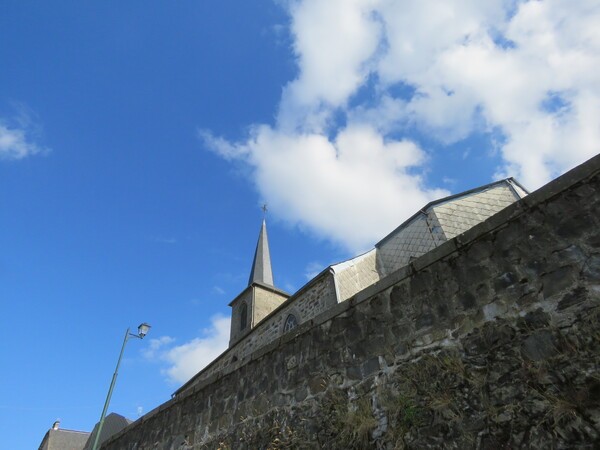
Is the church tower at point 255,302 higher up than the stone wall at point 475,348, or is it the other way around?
the church tower at point 255,302

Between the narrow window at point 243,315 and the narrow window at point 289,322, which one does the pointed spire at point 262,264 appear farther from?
the narrow window at point 289,322

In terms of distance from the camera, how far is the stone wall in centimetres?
208

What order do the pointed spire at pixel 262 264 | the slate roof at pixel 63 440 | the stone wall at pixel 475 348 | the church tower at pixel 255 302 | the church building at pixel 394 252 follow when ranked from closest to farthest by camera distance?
the stone wall at pixel 475 348
the church building at pixel 394 252
the church tower at pixel 255 302
the pointed spire at pixel 262 264
the slate roof at pixel 63 440

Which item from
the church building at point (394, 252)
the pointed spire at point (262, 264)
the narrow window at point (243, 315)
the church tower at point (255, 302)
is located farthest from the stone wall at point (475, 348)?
the pointed spire at point (262, 264)

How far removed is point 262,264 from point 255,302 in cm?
458

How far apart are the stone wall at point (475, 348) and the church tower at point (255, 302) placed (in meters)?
18.7

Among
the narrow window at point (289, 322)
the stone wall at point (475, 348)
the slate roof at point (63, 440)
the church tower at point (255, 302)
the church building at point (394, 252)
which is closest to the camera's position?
the stone wall at point (475, 348)

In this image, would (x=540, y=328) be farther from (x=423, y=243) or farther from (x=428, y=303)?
(x=423, y=243)

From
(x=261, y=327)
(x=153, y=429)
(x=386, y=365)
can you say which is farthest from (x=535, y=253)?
(x=261, y=327)

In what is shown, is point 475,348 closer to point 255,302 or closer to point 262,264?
point 255,302

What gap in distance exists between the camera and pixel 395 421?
107 inches

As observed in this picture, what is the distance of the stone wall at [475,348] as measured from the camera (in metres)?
2.08

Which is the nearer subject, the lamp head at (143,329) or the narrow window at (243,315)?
the lamp head at (143,329)

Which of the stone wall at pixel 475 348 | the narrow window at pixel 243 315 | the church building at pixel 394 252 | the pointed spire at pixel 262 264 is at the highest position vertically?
the pointed spire at pixel 262 264
